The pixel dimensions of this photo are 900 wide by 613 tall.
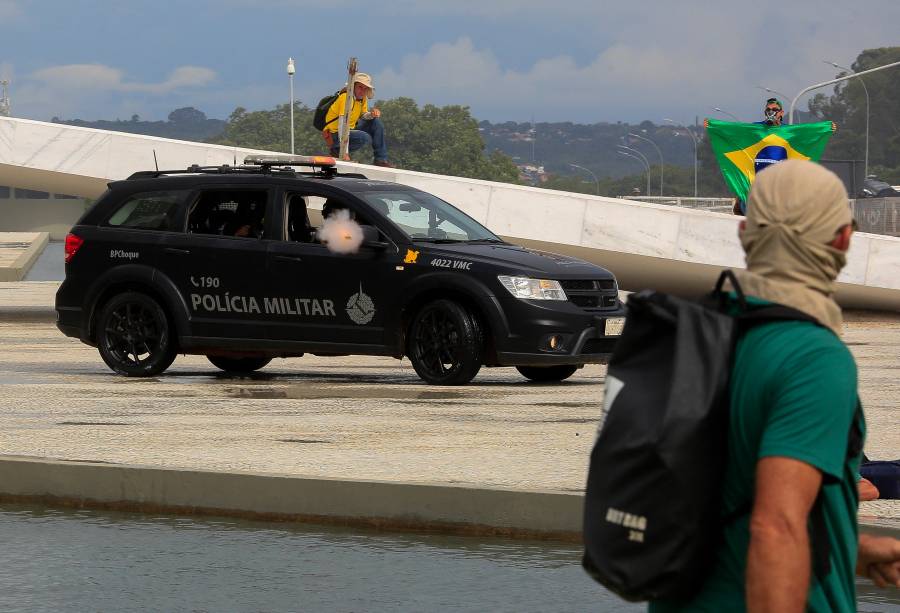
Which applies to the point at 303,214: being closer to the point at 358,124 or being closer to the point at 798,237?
the point at 358,124

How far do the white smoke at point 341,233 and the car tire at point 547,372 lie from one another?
205 cm

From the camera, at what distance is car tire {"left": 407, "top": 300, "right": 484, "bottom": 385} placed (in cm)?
1370

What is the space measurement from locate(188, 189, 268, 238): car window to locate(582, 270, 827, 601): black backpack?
1184cm

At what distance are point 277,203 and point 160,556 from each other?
7.56 meters

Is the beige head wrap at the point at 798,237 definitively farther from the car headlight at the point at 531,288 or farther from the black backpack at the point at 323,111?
the black backpack at the point at 323,111

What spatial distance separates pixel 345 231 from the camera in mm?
14195

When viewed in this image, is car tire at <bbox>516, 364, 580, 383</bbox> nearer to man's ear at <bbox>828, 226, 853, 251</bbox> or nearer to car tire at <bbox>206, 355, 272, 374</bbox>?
car tire at <bbox>206, 355, 272, 374</bbox>

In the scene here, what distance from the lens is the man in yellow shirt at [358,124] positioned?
2481cm

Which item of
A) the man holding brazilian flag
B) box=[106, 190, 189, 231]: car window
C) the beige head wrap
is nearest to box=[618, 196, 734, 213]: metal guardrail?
the man holding brazilian flag

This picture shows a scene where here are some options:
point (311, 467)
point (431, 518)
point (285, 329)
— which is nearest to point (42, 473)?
point (311, 467)

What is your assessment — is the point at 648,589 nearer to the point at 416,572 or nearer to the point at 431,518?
the point at 416,572

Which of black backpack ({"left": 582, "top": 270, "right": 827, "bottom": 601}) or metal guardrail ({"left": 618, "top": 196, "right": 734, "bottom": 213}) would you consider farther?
metal guardrail ({"left": 618, "top": 196, "right": 734, "bottom": 213})

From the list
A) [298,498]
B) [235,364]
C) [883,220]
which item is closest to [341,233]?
[235,364]

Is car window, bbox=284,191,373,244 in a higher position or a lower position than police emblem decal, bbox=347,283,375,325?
higher
